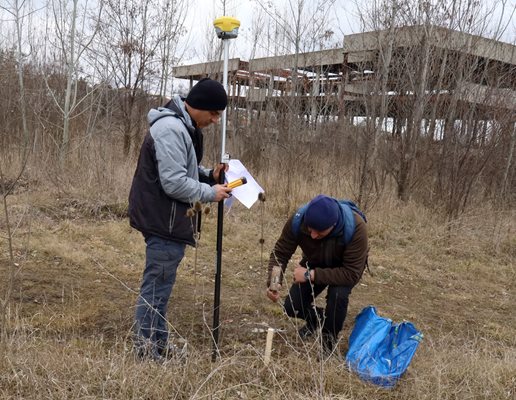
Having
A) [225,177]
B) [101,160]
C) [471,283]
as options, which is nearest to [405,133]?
[471,283]

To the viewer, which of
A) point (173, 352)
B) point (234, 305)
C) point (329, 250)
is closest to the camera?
point (173, 352)

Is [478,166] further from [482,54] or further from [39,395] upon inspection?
[39,395]

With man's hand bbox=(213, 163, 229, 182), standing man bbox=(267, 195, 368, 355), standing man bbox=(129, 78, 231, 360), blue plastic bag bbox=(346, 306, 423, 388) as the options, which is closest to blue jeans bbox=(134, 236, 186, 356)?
standing man bbox=(129, 78, 231, 360)

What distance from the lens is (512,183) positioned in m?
7.45

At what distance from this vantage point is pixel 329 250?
2924mm

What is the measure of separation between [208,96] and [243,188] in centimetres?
→ 53

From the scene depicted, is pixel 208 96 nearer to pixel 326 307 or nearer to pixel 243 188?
pixel 243 188

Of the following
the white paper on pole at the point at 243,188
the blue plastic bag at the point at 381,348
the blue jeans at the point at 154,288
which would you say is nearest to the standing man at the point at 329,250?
the blue plastic bag at the point at 381,348

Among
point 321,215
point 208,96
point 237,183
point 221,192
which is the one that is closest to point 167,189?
point 221,192

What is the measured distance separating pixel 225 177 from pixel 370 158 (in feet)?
15.3

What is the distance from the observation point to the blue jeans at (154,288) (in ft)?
8.19

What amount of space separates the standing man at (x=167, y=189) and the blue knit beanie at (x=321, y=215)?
49 cm

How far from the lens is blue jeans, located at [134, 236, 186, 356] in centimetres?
250

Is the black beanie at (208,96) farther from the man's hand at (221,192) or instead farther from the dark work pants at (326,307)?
the dark work pants at (326,307)
